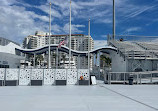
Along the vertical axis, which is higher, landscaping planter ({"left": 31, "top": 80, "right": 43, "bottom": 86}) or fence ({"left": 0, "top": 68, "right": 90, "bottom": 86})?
fence ({"left": 0, "top": 68, "right": 90, "bottom": 86})

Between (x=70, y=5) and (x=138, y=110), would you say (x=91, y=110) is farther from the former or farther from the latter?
(x=70, y=5)

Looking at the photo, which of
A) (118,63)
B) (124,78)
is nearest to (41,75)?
(124,78)

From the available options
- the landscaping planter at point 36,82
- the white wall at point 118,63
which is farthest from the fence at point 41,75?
the white wall at point 118,63

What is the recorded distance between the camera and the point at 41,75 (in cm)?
1789

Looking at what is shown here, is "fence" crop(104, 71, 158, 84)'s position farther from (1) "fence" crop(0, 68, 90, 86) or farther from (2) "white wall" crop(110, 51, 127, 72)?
(2) "white wall" crop(110, 51, 127, 72)

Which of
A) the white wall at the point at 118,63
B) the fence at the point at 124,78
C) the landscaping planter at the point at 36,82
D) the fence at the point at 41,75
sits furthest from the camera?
the white wall at the point at 118,63

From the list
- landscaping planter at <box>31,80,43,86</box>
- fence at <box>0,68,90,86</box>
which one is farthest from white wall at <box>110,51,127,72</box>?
landscaping planter at <box>31,80,43,86</box>

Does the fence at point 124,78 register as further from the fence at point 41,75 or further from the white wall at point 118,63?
the white wall at point 118,63

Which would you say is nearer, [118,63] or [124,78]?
[124,78]

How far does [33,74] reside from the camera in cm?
1780

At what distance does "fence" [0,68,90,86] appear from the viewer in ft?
56.7

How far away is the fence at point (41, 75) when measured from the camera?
1728 cm

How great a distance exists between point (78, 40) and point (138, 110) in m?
180

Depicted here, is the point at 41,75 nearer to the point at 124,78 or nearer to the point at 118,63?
the point at 124,78
